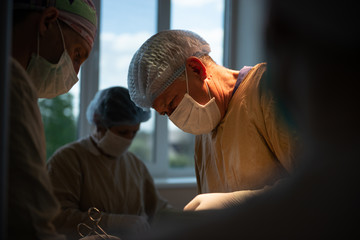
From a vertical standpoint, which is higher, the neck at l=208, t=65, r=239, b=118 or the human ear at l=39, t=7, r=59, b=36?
the human ear at l=39, t=7, r=59, b=36

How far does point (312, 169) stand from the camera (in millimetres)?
337

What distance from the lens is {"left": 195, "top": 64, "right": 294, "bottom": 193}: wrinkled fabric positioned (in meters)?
0.76

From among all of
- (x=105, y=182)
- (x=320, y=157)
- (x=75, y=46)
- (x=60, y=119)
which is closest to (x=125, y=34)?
(x=60, y=119)

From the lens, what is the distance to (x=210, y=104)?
984mm

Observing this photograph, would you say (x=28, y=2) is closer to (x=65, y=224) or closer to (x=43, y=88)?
(x=43, y=88)

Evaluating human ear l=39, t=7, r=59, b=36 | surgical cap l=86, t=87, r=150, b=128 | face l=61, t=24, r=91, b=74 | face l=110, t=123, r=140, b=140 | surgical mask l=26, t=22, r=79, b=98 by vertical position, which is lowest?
face l=110, t=123, r=140, b=140

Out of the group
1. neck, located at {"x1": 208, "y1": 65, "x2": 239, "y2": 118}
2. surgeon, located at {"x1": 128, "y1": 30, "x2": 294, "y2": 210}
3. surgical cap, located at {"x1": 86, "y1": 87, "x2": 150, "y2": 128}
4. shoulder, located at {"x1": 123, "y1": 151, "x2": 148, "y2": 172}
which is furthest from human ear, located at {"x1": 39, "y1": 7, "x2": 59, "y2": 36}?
shoulder, located at {"x1": 123, "y1": 151, "x2": 148, "y2": 172}

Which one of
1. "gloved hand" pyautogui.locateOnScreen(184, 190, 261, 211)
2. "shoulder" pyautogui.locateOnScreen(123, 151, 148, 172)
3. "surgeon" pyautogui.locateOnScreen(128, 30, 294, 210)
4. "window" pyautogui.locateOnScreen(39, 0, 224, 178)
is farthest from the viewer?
"shoulder" pyautogui.locateOnScreen(123, 151, 148, 172)

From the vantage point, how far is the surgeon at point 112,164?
1358 millimetres

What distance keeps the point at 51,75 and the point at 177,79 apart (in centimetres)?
38

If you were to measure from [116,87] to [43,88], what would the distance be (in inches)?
31.4

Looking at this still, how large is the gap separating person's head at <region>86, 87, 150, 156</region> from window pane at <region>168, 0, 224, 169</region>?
1.01 ft

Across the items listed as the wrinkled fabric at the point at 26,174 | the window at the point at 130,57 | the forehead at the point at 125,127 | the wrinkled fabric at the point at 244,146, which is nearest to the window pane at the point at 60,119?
the window at the point at 130,57

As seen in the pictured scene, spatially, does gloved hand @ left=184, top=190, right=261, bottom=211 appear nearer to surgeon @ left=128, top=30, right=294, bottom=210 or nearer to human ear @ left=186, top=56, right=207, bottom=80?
Answer: surgeon @ left=128, top=30, right=294, bottom=210
